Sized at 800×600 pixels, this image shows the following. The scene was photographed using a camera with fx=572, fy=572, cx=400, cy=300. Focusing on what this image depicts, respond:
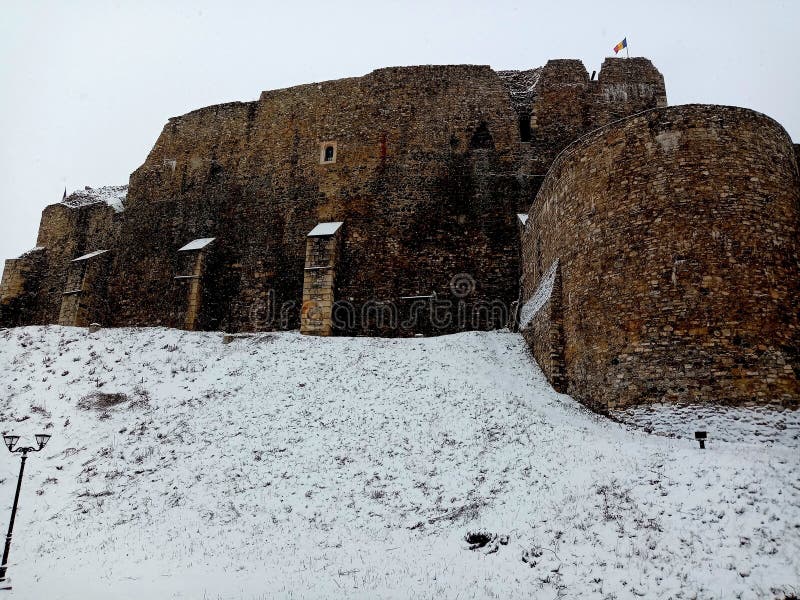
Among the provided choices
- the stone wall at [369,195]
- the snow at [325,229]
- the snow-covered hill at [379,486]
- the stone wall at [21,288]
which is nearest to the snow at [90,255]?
the stone wall at [369,195]

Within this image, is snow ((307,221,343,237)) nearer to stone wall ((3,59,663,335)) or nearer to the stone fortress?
the stone fortress

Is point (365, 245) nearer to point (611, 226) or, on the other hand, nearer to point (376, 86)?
point (376, 86)

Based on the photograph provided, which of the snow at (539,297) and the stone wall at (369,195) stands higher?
the stone wall at (369,195)

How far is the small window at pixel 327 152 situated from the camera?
74.5 feet

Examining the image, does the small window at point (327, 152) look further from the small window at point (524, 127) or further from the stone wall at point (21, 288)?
the stone wall at point (21, 288)

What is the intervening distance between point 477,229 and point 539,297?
4.98 meters

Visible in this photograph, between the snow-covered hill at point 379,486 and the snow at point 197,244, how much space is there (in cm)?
608

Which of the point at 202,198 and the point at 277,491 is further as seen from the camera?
the point at 202,198

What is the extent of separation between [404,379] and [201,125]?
1676 centimetres

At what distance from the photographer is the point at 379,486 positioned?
10945mm

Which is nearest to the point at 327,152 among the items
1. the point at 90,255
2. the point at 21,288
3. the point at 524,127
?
the point at 524,127

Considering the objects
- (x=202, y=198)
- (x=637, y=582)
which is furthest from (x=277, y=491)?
(x=202, y=198)

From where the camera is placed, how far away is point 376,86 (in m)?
22.9

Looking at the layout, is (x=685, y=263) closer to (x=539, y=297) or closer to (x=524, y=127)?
(x=539, y=297)
